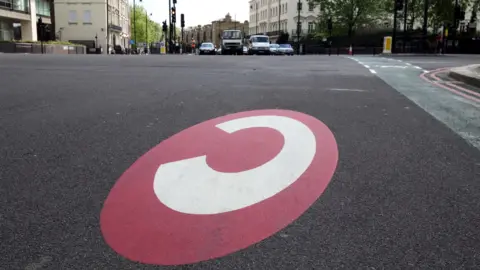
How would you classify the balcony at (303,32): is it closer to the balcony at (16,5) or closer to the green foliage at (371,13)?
the green foliage at (371,13)

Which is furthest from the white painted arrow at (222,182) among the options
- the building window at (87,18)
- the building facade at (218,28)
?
the building facade at (218,28)

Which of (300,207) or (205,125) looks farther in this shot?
(205,125)

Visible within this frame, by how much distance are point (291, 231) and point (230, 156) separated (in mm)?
1312

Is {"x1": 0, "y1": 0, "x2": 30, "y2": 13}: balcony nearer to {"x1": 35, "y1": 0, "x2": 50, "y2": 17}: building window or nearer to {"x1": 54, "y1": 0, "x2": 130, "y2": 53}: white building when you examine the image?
{"x1": 35, "y1": 0, "x2": 50, "y2": 17}: building window

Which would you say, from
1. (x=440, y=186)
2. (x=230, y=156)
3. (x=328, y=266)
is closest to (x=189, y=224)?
(x=328, y=266)

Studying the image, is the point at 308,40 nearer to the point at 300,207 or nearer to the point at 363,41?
the point at 363,41

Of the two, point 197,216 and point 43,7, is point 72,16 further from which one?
point 197,216

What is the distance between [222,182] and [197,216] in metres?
0.54

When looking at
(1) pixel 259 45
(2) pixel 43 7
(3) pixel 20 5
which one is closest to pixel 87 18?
(2) pixel 43 7

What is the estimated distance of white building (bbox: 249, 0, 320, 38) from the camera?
86.9m

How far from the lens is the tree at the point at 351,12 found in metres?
64.3

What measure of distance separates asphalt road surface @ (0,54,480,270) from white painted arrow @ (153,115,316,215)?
2cm

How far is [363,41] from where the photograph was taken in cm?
6281

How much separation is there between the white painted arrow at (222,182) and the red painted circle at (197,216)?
0.19 ft
